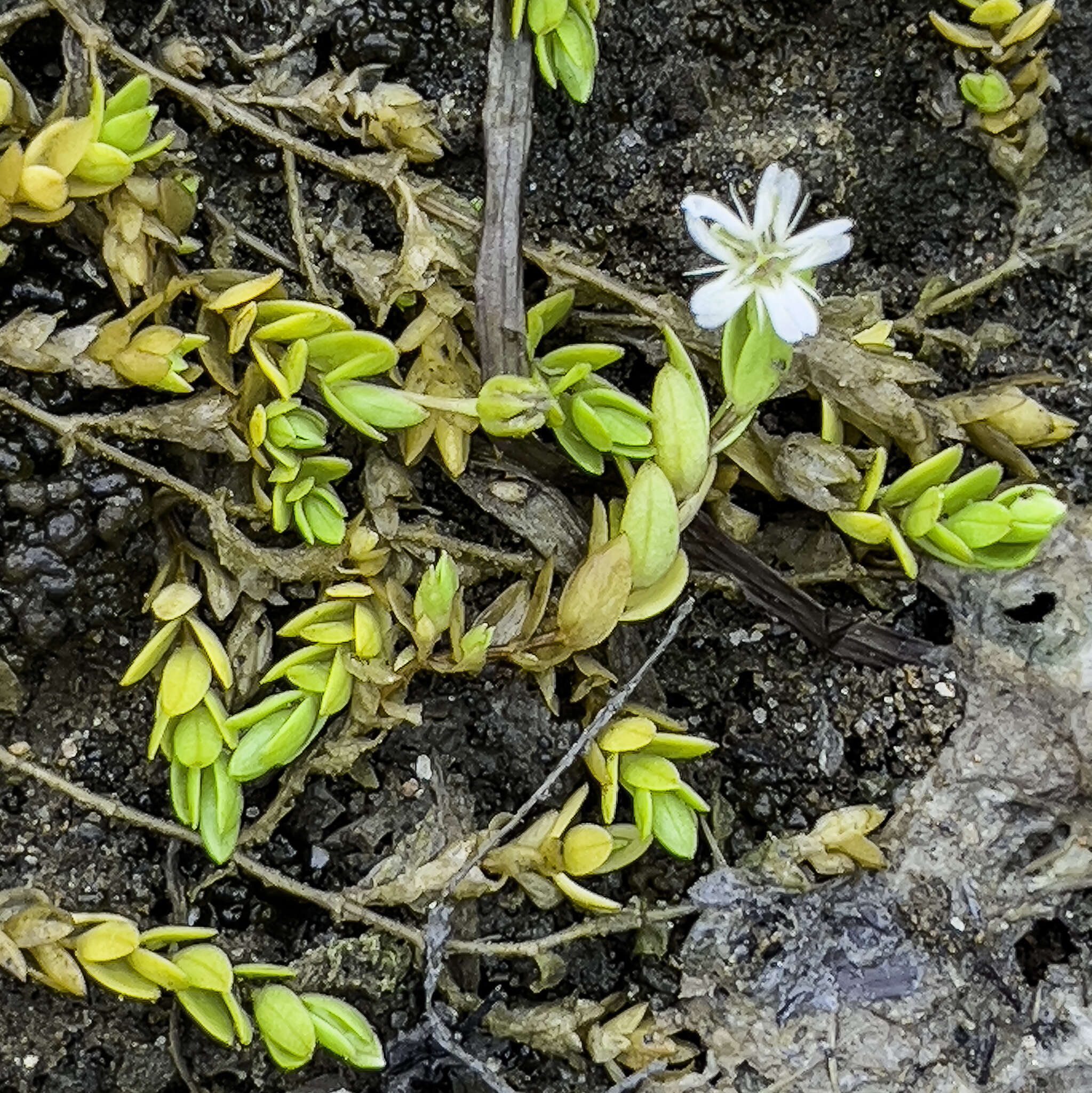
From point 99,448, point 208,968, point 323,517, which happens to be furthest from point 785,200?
point 208,968

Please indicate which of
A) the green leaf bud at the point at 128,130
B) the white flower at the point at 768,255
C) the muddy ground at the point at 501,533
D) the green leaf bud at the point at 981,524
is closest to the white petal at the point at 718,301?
the white flower at the point at 768,255

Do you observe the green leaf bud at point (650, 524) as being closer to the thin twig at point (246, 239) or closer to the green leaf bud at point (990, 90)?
the thin twig at point (246, 239)

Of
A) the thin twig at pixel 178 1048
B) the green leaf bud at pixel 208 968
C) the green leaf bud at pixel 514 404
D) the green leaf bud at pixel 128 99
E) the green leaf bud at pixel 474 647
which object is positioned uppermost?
the green leaf bud at pixel 128 99

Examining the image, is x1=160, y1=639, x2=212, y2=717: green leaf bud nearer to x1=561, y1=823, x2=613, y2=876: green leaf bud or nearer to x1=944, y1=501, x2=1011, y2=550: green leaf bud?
x1=561, y1=823, x2=613, y2=876: green leaf bud

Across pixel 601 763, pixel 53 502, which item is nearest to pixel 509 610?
pixel 601 763

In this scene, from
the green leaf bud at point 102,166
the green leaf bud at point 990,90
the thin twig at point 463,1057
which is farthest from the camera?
the green leaf bud at point 990,90

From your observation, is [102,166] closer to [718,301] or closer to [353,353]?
[353,353]

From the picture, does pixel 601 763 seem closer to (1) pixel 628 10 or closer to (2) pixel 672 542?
(2) pixel 672 542

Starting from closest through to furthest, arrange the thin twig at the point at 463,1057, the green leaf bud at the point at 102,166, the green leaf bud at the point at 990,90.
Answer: the green leaf bud at the point at 102,166 → the thin twig at the point at 463,1057 → the green leaf bud at the point at 990,90
